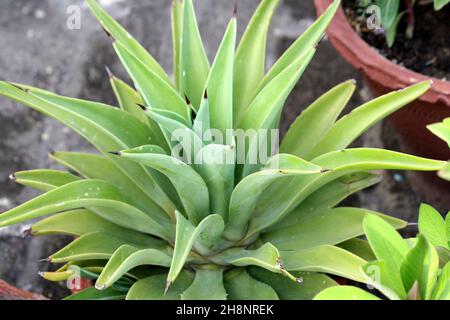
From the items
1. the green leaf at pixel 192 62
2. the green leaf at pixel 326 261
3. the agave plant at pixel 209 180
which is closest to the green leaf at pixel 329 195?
the agave plant at pixel 209 180

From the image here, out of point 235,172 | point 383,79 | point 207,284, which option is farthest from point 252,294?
point 383,79

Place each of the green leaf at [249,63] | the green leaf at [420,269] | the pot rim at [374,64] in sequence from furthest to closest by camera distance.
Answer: the pot rim at [374,64]
the green leaf at [249,63]
the green leaf at [420,269]

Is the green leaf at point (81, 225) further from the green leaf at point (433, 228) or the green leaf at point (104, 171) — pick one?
the green leaf at point (433, 228)

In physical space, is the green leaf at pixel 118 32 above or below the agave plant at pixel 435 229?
above

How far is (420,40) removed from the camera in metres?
1.87

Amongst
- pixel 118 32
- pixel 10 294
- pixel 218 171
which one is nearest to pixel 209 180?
pixel 218 171

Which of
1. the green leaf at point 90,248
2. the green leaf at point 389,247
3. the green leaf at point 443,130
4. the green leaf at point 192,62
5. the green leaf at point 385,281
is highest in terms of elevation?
the green leaf at point 192,62

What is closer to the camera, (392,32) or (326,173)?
(326,173)

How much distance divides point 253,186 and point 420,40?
921 mm

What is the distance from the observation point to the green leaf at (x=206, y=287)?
1.29 meters

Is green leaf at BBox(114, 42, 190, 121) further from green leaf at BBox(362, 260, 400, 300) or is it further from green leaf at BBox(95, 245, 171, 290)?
green leaf at BBox(362, 260, 400, 300)

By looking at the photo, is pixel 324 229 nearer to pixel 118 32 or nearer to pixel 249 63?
pixel 249 63

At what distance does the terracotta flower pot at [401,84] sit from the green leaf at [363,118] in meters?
0.36

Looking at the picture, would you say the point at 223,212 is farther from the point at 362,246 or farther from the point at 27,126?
the point at 27,126
